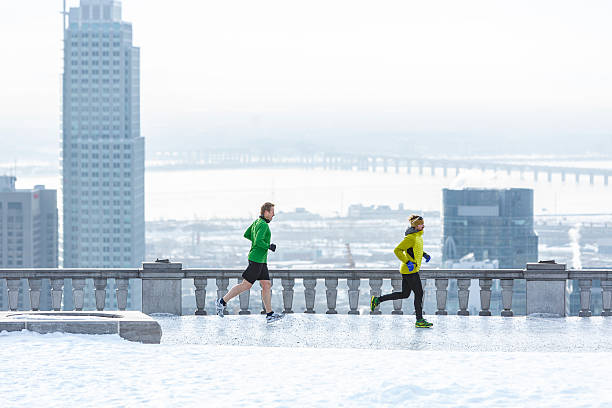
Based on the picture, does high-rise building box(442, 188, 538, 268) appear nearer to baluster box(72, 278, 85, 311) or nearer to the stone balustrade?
the stone balustrade

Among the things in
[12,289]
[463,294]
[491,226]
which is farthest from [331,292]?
[491,226]

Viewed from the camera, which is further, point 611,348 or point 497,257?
point 497,257

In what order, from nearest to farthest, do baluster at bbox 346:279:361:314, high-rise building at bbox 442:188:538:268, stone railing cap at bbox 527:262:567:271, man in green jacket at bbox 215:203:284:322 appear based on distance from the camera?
man in green jacket at bbox 215:203:284:322
stone railing cap at bbox 527:262:567:271
baluster at bbox 346:279:361:314
high-rise building at bbox 442:188:538:268

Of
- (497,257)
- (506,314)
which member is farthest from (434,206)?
(506,314)

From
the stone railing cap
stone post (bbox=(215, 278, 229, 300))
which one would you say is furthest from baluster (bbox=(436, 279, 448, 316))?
stone post (bbox=(215, 278, 229, 300))

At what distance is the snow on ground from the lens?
12.4 meters

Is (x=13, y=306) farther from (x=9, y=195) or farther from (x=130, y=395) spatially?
(x=9, y=195)

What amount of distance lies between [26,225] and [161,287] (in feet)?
503

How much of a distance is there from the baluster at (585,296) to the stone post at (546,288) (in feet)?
1.23

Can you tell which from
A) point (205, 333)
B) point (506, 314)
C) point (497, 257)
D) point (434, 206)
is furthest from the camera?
point (434, 206)

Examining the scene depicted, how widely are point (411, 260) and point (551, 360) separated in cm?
333

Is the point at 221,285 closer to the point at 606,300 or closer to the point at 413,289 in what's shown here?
the point at 413,289

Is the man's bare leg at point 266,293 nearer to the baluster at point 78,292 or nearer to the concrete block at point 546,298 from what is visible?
the baluster at point 78,292

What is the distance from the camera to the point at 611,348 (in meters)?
15.9
